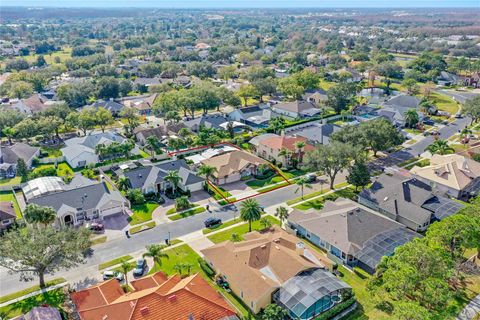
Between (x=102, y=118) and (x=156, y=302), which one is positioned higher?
(x=102, y=118)

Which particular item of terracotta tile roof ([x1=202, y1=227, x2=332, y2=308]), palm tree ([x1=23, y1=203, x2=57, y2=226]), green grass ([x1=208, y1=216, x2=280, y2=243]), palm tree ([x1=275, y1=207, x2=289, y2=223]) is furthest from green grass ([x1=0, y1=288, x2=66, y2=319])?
palm tree ([x1=275, y1=207, x2=289, y2=223])

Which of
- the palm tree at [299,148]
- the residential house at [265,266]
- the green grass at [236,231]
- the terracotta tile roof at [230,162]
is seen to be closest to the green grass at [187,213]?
the green grass at [236,231]

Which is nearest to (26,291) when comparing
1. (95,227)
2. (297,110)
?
(95,227)

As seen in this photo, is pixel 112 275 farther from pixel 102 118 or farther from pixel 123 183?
pixel 102 118

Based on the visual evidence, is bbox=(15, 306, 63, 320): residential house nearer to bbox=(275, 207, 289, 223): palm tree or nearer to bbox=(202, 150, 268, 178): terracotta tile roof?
bbox=(275, 207, 289, 223): palm tree

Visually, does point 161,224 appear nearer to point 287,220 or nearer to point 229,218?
point 229,218

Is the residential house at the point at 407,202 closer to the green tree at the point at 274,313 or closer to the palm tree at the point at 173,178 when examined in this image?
the green tree at the point at 274,313

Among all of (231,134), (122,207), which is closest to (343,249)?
(122,207)
